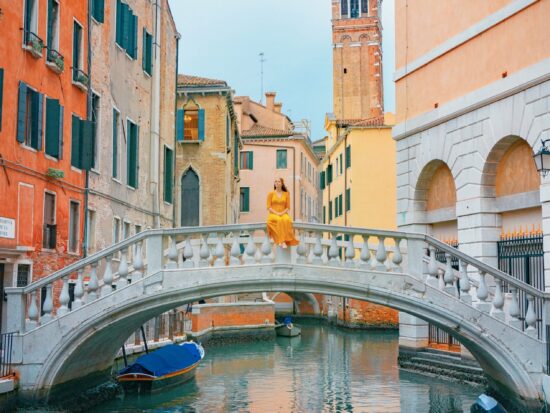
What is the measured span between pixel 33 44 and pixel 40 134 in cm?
169

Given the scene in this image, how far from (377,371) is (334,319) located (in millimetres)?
19644

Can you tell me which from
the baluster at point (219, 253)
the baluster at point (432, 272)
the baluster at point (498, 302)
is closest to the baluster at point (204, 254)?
the baluster at point (219, 253)

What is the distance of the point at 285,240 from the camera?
40.0ft

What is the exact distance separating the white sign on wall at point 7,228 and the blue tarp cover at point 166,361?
339 centimetres

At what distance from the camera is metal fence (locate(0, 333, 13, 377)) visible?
12164mm

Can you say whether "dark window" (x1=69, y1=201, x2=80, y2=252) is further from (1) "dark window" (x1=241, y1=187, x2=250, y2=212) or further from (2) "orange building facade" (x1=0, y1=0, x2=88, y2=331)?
(1) "dark window" (x1=241, y1=187, x2=250, y2=212)

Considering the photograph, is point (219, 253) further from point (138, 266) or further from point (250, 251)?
point (138, 266)

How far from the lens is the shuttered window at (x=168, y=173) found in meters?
25.6

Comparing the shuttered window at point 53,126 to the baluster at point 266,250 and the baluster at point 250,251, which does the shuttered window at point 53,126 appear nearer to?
the baluster at point 250,251

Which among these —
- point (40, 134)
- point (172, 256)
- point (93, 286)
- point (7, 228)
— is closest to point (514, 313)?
point (172, 256)

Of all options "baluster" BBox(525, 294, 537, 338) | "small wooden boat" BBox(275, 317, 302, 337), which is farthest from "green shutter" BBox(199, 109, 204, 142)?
"baluster" BBox(525, 294, 537, 338)

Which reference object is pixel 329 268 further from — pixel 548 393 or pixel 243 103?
pixel 243 103

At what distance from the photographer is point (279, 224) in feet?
39.6

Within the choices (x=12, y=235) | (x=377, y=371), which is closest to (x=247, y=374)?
(x=377, y=371)
